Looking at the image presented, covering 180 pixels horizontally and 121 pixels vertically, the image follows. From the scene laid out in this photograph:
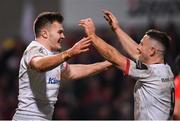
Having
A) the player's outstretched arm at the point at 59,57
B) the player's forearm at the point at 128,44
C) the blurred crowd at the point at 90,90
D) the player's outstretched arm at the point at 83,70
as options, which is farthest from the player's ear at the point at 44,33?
the blurred crowd at the point at 90,90

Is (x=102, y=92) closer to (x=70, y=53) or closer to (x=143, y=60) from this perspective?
(x=143, y=60)

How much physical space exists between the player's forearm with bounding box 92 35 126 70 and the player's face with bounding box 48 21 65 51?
322 millimetres

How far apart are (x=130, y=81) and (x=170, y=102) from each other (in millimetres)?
4408

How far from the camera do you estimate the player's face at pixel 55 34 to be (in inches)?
238

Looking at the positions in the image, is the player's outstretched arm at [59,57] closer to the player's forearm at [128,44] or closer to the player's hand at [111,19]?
the player's hand at [111,19]

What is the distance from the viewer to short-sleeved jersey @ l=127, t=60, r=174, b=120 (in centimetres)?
611

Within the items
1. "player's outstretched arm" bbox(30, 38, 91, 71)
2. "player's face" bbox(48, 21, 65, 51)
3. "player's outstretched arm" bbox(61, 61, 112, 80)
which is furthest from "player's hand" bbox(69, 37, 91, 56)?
"player's outstretched arm" bbox(61, 61, 112, 80)

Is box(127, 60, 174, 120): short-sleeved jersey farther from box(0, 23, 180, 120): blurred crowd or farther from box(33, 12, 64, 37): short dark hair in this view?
box(0, 23, 180, 120): blurred crowd

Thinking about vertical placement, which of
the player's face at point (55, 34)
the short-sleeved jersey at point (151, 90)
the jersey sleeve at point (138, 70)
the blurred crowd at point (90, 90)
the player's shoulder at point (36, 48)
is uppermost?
the player's face at point (55, 34)

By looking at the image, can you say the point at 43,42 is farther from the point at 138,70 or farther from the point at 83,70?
the point at 138,70

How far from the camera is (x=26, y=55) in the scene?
231 inches

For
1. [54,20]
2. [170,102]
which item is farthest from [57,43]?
[170,102]

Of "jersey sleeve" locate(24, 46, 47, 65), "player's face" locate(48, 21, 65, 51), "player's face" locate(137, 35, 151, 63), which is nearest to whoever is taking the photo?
→ "jersey sleeve" locate(24, 46, 47, 65)

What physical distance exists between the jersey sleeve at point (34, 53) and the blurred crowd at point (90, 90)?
13.9 feet
